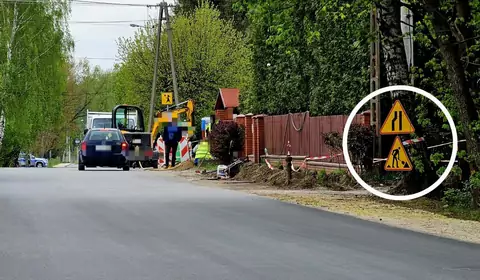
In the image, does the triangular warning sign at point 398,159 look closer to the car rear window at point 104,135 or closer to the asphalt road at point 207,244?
the asphalt road at point 207,244

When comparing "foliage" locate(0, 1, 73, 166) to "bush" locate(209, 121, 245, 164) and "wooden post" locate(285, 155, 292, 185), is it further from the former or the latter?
"wooden post" locate(285, 155, 292, 185)

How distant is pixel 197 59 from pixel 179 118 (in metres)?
14.9

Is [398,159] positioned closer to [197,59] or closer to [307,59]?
[307,59]

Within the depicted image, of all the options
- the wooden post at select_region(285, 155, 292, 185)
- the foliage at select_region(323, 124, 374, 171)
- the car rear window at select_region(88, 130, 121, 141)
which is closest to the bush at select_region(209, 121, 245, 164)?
the car rear window at select_region(88, 130, 121, 141)

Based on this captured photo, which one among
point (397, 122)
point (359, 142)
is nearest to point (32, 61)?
point (359, 142)

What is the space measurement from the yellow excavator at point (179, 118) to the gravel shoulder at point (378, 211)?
18889mm

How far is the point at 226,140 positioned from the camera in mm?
30172

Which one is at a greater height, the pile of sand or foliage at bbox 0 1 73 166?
foliage at bbox 0 1 73 166

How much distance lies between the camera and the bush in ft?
99.0

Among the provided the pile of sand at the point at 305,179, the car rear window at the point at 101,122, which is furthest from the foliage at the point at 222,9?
the pile of sand at the point at 305,179

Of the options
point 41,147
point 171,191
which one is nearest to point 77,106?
point 41,147

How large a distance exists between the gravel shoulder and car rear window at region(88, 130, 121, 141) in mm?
9612

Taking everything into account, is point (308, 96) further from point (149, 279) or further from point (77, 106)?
point (77, 106)

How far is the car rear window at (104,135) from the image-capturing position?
31.4 meters
